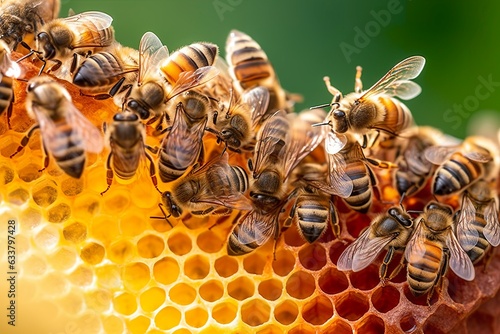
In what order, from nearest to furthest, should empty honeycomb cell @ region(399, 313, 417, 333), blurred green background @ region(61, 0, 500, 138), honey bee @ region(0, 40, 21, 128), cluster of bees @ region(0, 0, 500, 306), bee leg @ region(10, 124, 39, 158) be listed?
1. honey bee @ region(0, 40, 21, 128)
2. bee leg @ region(10, 124, 39, 158)
3. cluster of bees @ region(0, 0, 500, 306)
4. empty honeycomb cell @ region(399, 313, 417, 333)
5. blurred green background @ region(61, 0, 500, 138)

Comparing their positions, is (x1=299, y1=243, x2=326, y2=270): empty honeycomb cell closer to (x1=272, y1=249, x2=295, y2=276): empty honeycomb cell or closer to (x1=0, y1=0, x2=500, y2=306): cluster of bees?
(x1=272, y1=249, x2=295, y2=276): empty honeycomb cell

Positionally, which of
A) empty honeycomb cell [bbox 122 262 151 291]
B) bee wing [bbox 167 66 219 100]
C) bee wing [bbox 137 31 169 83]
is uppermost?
bee wing [bbox 137 31 169 83]

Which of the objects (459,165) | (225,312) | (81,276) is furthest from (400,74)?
(81,276)

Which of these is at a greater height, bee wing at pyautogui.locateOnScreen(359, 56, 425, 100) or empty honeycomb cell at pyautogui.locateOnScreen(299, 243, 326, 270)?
bee wing at pyautogui.locateOnScreen(359, 56, 425, 100)

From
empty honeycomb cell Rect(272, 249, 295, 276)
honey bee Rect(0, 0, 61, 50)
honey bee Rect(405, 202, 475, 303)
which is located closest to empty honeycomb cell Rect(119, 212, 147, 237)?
empty honeycomb cell Rect(272, 249, 295, 276)

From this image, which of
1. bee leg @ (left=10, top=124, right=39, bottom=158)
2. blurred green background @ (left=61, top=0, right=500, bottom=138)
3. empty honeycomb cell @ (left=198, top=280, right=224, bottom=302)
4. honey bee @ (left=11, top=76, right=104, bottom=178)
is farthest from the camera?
blurred green background @ (left=61, top=0, right=500, bottom=138)

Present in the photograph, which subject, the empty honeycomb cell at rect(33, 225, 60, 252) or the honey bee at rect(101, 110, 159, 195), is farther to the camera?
the empty honeycomb cell at rect(33, 225, 60, 252)

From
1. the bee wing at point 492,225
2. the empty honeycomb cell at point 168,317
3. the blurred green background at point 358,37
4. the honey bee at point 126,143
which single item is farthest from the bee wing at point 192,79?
the blurred green background at point 358,37
